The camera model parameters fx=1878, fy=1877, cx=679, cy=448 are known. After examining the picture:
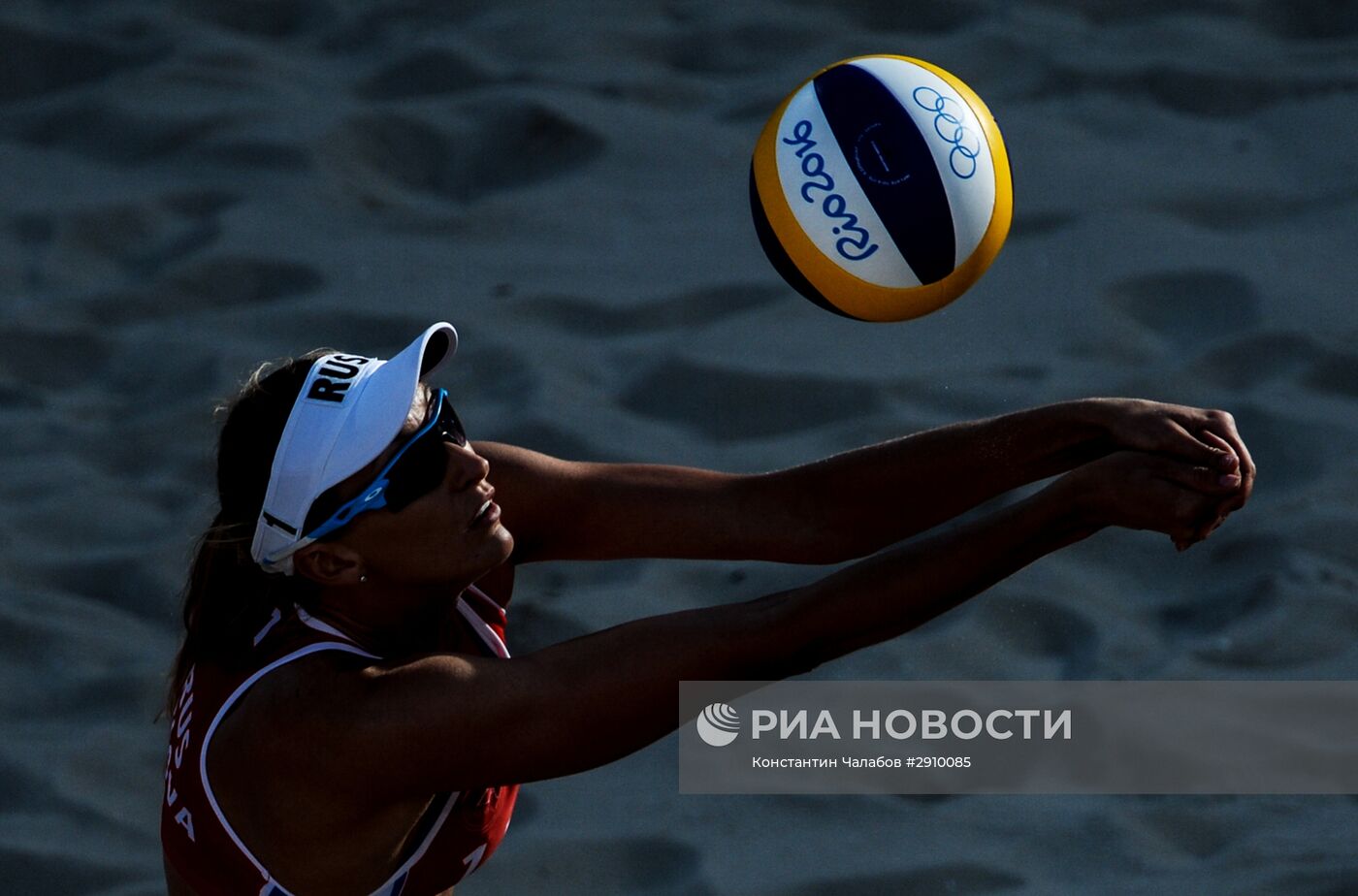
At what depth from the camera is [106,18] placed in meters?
6.54

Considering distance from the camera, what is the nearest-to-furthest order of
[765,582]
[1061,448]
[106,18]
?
1. [1061,448]
2. [765,582]
3. [106,18]

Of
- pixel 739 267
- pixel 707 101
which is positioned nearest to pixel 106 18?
pixel 707 101

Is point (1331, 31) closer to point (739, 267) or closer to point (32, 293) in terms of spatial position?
point (739, 267)

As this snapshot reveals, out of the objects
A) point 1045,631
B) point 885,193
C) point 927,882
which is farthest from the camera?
point 1045,631

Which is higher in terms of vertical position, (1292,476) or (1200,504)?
(1200,504)

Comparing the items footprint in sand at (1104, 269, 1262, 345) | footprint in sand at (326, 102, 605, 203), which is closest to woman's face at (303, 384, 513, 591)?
footprint in sand at (1104, 269, 1262, 345)

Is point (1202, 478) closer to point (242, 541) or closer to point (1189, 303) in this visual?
point (242, 541)

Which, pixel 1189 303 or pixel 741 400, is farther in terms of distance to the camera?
pixel 1189 303

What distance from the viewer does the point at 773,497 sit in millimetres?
3350

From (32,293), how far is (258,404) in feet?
9.58

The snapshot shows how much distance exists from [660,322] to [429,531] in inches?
98.8
